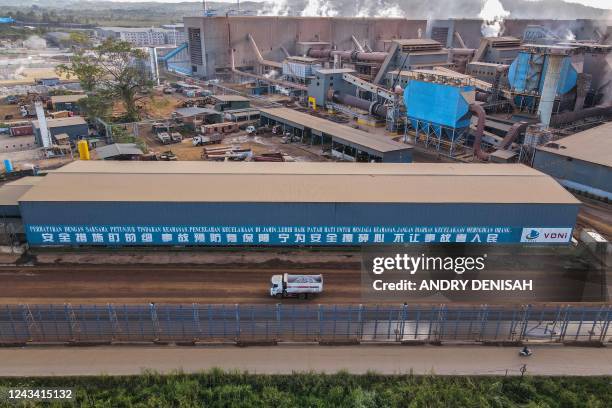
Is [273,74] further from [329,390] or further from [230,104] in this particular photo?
[329,390]

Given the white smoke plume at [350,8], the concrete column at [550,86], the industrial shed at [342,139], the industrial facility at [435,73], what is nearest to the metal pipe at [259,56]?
the industrial facility at [435,73]

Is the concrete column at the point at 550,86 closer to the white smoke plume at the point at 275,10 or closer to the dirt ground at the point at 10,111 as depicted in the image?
the dirt ground at the point at 10,111

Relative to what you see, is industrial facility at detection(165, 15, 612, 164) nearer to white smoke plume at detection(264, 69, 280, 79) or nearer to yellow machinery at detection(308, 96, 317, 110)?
yellow machinery at detection(308, 96, 317, 110)

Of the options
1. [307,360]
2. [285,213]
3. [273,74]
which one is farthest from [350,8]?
[307,360]

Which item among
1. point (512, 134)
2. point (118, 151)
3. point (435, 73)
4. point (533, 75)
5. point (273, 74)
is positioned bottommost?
point (118, 151)

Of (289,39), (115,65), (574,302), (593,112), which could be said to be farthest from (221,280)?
(289,39)

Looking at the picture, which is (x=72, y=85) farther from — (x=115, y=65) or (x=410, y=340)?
(x=410, y=340)

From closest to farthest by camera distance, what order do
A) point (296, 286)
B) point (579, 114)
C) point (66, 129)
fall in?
point (296, 286), point (66, 129), point (579, 114)
